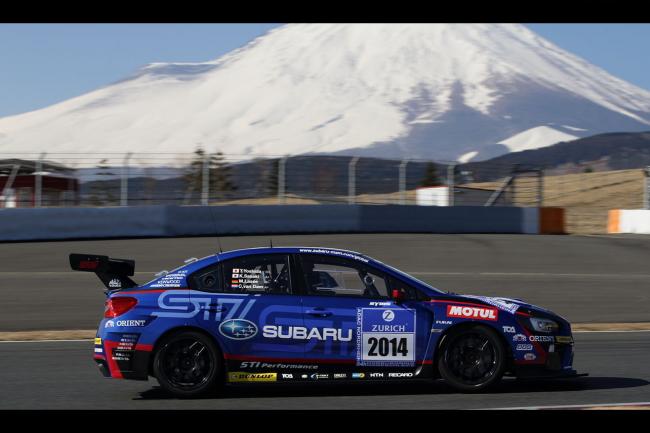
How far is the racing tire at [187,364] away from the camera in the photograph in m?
8.03

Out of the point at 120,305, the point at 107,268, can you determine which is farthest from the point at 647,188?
the point at 120,305

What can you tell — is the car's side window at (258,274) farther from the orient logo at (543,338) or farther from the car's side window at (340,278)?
the orient logo at (543,338)

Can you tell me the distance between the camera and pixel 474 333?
8195 mm

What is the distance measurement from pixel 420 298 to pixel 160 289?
2249 mm

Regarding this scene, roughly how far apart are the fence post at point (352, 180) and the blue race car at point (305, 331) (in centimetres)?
1750

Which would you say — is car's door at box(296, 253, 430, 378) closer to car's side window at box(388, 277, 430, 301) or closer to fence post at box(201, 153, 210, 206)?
car's side window at box(388, 277, 430, 301)

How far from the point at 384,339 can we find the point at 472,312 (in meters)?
0.79

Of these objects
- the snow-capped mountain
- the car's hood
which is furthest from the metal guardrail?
the snow-capped mountain

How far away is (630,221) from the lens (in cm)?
2930

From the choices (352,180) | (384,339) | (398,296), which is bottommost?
(384,339)

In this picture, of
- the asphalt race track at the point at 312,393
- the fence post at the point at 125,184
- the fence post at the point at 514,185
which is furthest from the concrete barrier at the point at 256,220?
the asphalt race track at the point at 312,393

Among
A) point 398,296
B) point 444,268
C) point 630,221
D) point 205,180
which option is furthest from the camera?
point 630,221

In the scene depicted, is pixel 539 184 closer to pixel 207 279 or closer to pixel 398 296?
pixel 398 296
